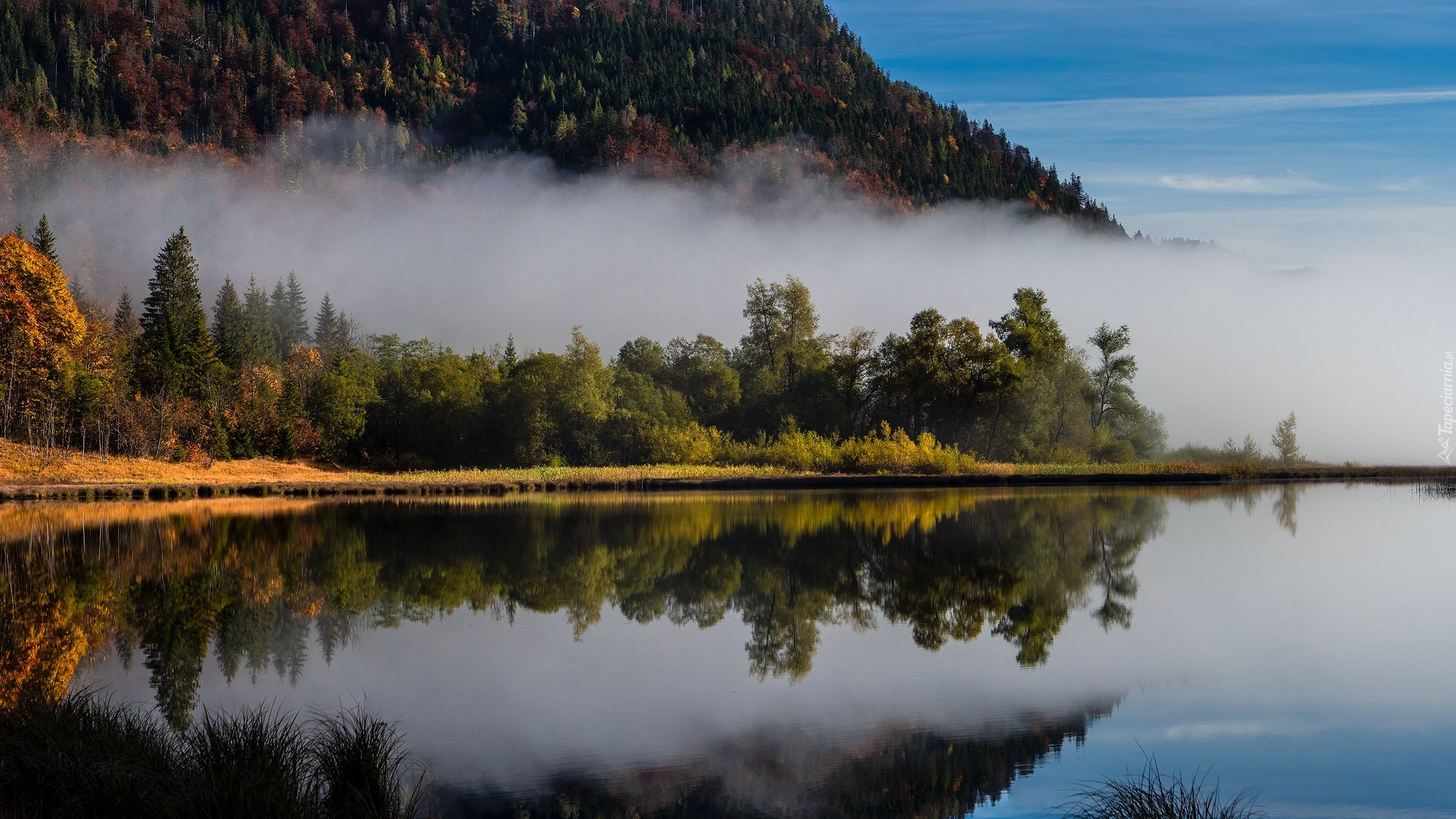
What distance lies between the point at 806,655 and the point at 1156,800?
20.7ft

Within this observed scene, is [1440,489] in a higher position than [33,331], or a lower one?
lower

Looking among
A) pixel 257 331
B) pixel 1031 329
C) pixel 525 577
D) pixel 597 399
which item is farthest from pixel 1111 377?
pixel 257 331

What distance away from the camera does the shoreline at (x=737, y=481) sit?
46.1 m

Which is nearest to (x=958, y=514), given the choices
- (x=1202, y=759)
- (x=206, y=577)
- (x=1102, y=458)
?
(x=206, y=577)

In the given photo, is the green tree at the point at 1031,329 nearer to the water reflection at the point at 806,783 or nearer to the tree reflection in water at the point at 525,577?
the tree reflection in water at the point at 525,577

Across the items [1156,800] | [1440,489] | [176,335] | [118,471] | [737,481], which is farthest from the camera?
[176,335]

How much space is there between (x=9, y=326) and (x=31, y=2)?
102m

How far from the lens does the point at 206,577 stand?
60.7 ft

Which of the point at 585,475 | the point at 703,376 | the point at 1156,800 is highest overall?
the point at 703,376

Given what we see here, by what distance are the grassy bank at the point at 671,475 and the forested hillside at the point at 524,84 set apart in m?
55.3

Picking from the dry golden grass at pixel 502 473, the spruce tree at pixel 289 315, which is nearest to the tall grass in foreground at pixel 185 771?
the dry golden grass at pixel 502 473

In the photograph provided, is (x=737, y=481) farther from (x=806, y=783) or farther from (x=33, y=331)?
(x=806, y=783)

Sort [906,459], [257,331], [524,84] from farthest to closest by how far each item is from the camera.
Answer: [524,84] → [257,331] → [906,459]

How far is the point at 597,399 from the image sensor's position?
57.7 meters
